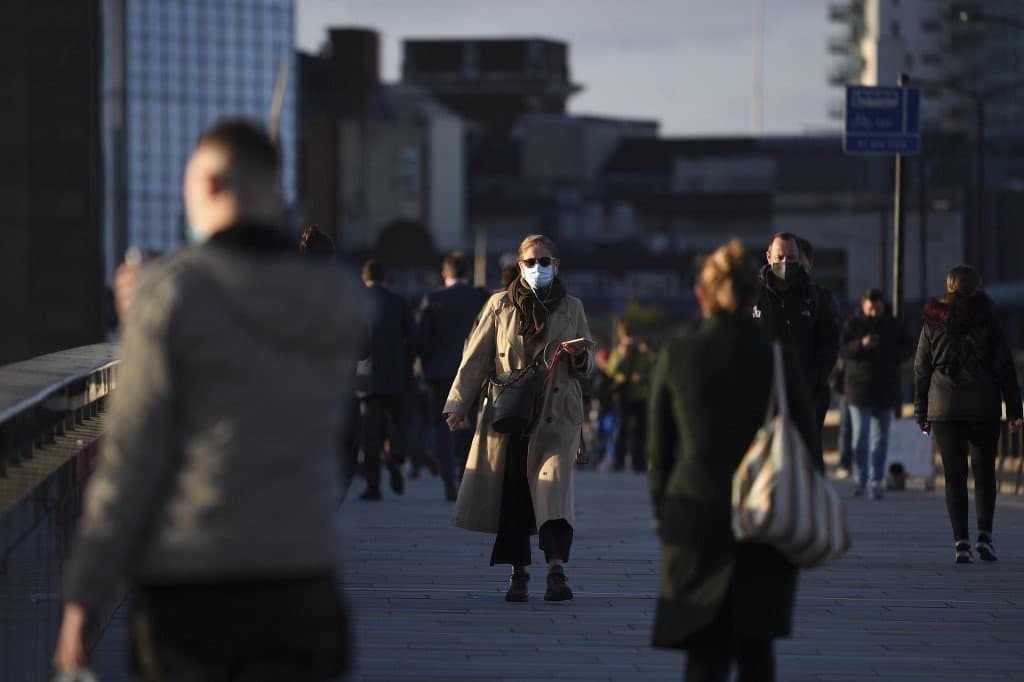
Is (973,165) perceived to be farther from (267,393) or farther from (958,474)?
(267,393)

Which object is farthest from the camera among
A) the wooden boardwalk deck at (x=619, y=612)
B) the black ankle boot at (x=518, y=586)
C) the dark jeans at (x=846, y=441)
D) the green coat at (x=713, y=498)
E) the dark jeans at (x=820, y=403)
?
the dark jeans at (x=846, y=441)

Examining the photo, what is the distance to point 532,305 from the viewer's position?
33.8 ft

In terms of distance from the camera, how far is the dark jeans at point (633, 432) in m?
26.6

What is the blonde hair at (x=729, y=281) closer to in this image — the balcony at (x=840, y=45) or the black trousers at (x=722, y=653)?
the black trousers at (x=722, y=653)

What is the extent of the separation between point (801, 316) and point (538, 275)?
2.22 meters

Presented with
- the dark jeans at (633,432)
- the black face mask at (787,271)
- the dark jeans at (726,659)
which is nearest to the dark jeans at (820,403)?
the black face mask at (787,271)

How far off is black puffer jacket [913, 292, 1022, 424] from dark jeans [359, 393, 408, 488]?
5574mm

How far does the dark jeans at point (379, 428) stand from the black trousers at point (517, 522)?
20.7 ft

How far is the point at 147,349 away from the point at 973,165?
96766 millimetres

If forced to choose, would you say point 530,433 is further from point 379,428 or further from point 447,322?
point 379,428

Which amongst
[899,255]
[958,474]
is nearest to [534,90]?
[899,255]

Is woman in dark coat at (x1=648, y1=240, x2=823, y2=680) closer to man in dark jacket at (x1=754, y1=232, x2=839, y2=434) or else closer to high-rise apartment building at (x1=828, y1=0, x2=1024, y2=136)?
man in dark jacket at (x1=754, y1=232, x2=839, y2=434)

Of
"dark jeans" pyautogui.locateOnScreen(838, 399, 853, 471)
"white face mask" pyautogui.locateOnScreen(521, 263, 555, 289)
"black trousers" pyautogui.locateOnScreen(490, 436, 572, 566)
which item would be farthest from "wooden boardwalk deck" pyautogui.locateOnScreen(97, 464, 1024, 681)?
"dark jeans" pyautogui.locateOnScreen(838, 399, 853, 471)

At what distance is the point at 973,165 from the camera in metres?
97.8
